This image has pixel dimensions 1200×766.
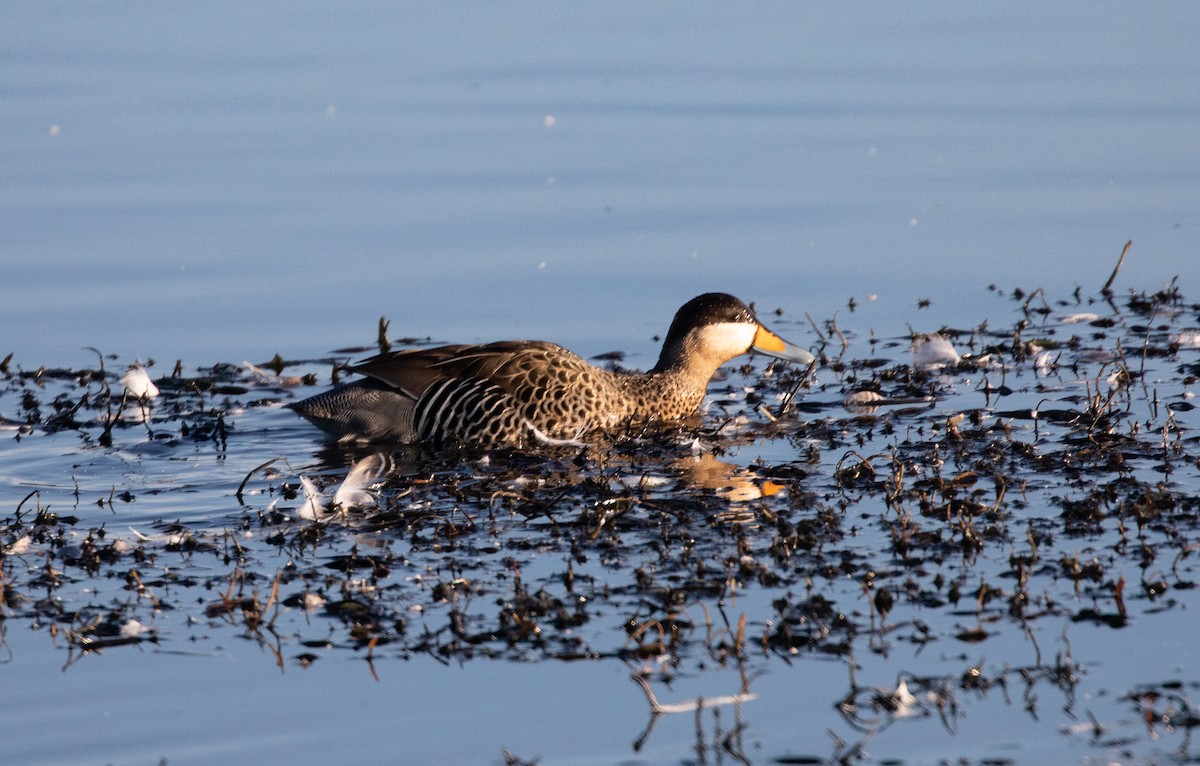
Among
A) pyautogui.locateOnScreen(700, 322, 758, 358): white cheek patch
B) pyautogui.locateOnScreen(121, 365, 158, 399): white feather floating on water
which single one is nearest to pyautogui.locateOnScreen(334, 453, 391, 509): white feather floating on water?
pyautogui.locateOnScreen(121, 365, 158, 399): white feather floating on water

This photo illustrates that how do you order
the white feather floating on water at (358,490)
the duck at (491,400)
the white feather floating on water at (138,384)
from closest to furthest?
the white feather floating on water at (358,490) < the duck at (491,400) < the white feather floating on water at (138,384)

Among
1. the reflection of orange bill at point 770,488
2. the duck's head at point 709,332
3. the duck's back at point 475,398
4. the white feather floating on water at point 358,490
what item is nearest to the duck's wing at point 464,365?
the duck's back at point 475,398

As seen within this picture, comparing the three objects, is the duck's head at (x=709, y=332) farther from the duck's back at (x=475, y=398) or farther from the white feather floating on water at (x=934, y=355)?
the white feather floating on water at (x=934, y=355)

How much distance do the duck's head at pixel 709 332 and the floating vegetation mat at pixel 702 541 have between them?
1.10 feet

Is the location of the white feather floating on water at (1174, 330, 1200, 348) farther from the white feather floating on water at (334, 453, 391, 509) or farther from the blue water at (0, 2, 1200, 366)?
the white feather floating on water at (334, 453, 391, 509)

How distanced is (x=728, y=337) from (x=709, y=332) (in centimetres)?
14

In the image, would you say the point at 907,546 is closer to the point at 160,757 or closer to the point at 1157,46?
the point at 160,757

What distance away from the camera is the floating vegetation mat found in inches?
215

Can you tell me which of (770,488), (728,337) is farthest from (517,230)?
(770,488)

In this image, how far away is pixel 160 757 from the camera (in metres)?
4.97

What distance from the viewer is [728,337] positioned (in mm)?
9906

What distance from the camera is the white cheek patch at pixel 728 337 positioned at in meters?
9.82

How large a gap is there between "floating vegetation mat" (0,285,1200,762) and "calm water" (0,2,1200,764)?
72mm

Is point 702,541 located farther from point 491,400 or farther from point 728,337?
point 728,337
